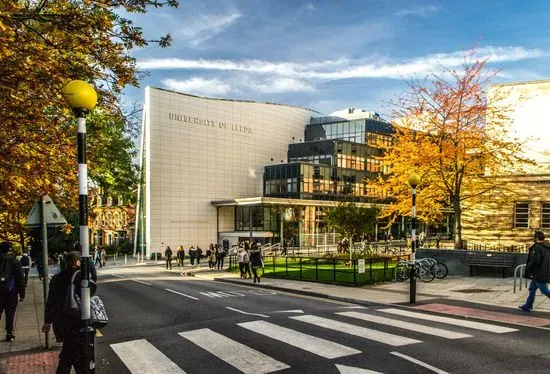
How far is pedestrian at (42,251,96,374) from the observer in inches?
248

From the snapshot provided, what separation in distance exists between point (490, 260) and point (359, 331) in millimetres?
13280

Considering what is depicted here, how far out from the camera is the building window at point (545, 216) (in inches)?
1086

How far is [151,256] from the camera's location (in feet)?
190

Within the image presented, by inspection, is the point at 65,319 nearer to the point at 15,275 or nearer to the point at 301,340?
the point at 301,340

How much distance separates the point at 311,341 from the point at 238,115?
209ft

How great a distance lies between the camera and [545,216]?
27.7 metres

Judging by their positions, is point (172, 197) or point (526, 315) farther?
point (172, 197)

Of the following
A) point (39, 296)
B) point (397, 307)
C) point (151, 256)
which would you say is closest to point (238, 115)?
point (151, 256)

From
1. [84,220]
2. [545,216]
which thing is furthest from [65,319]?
[545,216]

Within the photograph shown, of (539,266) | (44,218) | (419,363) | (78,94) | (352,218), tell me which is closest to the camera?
(78,94)

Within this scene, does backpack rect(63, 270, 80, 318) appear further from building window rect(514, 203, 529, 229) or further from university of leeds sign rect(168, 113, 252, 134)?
university of leeds sign rect(168, 113, 252, 134)

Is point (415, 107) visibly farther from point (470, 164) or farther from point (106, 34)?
point (106, 34)

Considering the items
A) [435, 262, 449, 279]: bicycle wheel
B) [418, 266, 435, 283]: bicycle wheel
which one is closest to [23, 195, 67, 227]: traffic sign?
[418, 266, 435, 283]: bicycle wheel

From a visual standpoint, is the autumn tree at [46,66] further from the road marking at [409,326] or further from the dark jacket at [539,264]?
the dark jacket at [539,264]
